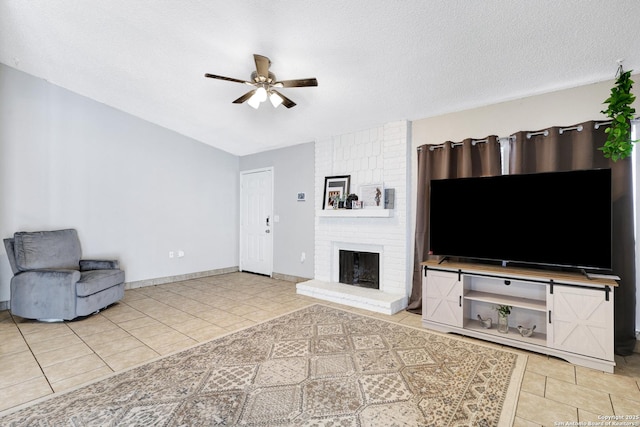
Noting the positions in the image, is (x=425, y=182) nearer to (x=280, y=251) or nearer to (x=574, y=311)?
(x=574, y=311)

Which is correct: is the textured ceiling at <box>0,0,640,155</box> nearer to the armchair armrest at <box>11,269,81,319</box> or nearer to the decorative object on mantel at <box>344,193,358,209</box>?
the decorative object on mantel at <box>344,193,358,209</box>

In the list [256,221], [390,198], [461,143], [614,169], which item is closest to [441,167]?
[461,143]

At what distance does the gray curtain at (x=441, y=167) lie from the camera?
337 cm

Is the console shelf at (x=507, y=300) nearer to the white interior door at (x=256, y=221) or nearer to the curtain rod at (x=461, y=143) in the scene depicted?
the curtain rod at (x=461, y=143)

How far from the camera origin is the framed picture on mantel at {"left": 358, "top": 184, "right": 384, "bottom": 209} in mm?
4238

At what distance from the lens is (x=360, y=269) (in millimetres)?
4672

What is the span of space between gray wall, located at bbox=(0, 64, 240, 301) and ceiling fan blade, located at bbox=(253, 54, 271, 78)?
3.24 m

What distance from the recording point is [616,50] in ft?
8.19

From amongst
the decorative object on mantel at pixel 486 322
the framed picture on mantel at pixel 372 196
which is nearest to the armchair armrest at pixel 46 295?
the framed picture on mantel at pixel 372 196

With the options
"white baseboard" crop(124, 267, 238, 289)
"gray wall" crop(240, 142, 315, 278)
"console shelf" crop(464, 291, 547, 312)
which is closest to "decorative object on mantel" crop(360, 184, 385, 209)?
"gray wall" crop(240, 142, 315, 278)

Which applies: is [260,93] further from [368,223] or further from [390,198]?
[368,223]

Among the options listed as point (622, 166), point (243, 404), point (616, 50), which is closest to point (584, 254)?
point (622, 166)

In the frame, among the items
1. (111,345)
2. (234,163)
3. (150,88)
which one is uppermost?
(150,88)

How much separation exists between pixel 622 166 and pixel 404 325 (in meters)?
2.46
